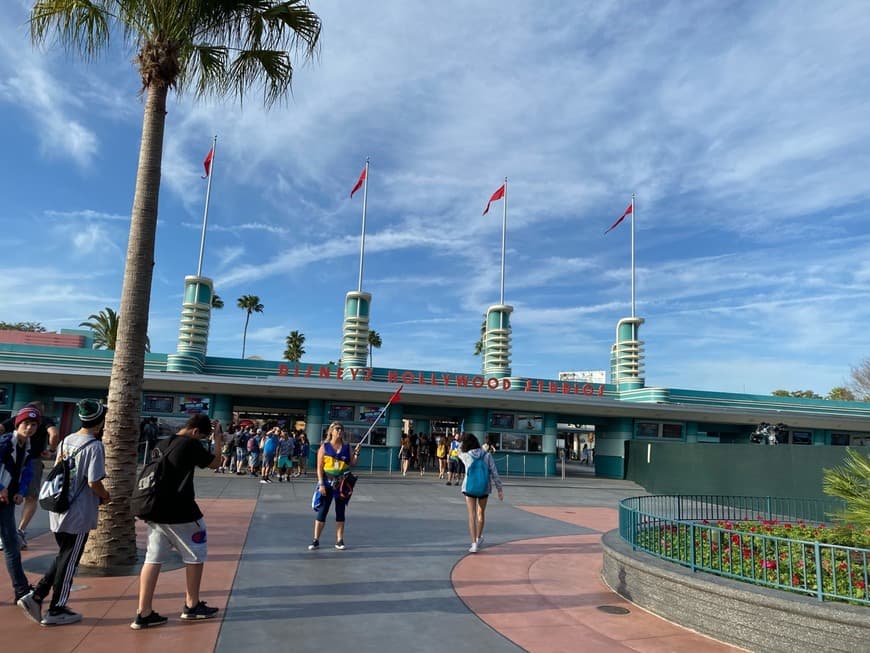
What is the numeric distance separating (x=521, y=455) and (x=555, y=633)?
21889mm

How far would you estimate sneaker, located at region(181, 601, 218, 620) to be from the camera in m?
5.56

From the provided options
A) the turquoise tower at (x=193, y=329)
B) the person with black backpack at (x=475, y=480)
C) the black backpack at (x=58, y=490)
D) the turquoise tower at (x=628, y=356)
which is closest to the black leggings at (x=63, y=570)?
the black backpack at (x=58, y=490)

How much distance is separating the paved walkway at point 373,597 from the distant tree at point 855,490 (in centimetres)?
195

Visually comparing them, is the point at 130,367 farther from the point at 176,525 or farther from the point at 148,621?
the point at 148,621

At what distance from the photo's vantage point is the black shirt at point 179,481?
5379mm

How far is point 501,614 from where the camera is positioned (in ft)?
20.7

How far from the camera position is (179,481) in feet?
17.9

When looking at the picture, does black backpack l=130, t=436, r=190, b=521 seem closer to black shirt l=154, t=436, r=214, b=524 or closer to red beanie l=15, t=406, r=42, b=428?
black shirt l=154, t=436, r=214, b=524

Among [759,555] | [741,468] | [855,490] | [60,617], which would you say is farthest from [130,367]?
[741,468]

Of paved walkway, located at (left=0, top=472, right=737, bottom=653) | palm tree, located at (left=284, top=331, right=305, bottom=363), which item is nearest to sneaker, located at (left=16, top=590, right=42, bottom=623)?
paved walkway, located at (left=0, top=472, right=737, bottom=653)

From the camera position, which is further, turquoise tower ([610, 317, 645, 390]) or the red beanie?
turquoise tower ([610, 317, 645, 390])

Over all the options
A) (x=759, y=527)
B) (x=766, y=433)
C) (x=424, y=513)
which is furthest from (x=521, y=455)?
(x=759, y=527)

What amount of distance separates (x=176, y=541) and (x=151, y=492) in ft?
1.60

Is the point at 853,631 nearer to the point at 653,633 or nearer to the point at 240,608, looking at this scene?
the point at 653,633
